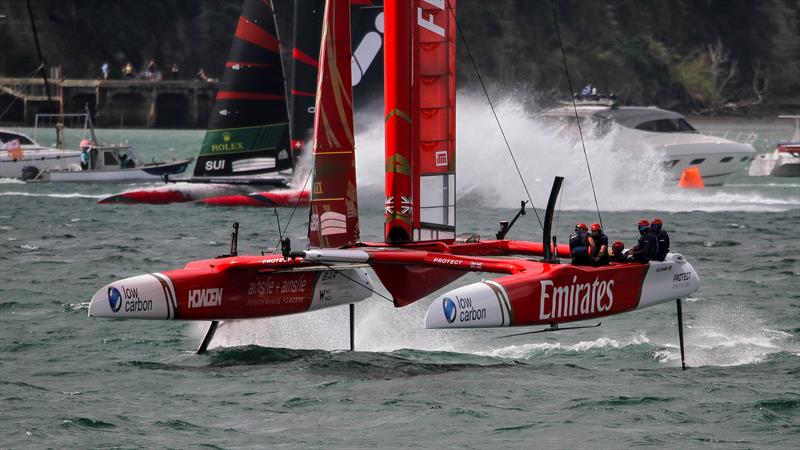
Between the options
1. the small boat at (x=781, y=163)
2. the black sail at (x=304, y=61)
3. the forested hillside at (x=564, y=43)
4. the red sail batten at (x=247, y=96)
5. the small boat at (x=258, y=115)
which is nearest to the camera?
the black sail at (x=304, y=61)

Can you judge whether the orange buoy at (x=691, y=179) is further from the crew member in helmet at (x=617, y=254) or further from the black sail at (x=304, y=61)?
the crew member in helmet at (x=617, y=254)

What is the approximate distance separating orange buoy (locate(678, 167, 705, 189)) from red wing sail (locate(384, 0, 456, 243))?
85.4ft

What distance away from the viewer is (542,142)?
3597 cm

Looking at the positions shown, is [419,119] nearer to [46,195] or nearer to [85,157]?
[46,195]

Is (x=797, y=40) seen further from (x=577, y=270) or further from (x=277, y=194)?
(x=577, y=270)

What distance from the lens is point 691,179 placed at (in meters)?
41.4

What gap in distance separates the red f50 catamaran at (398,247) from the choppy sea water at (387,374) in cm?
63

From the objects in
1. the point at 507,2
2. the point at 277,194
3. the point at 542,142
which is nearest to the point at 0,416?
the point at 277,194

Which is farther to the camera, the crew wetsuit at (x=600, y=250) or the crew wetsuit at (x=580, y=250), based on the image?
the crew wetsuit at (x=600, y=250)

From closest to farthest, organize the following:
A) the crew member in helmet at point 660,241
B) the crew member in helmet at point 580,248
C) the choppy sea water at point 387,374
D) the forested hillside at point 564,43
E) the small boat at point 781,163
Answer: the choppy sea water at point 387,374, the crew member in helmet at point 580,248, the crew member in helmet at point 660,241, the small boat at point 781,163, the forested hillside at point 564,43

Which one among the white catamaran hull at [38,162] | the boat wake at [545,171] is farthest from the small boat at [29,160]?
the boat wake at [545,171]

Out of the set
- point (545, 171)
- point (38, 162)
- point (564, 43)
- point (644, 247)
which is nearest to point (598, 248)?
point (644, 247)

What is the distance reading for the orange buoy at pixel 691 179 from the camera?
135 feet

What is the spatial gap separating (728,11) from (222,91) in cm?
8228
